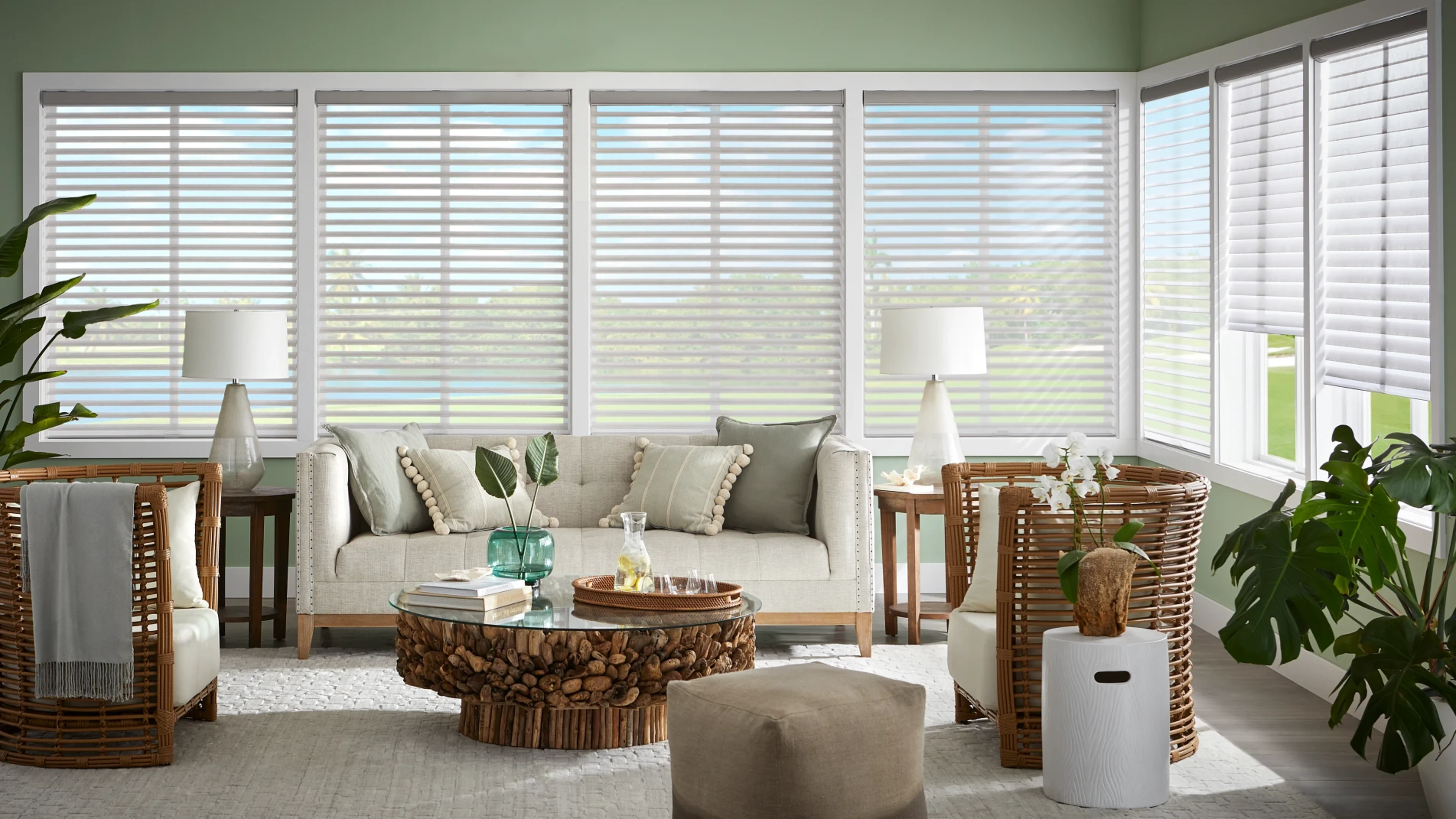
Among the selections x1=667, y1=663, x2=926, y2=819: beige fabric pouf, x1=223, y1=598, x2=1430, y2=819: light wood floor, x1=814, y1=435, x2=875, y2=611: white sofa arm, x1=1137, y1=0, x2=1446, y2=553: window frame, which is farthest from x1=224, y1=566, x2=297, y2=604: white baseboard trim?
x1=1137, y1=0, x2=1446, y2=553: window frame

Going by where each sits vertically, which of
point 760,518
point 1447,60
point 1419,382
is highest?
point 1447,60

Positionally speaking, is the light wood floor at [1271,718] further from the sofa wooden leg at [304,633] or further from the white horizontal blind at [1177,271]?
the white horizontal blind at [1177,271]

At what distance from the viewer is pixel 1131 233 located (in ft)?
20.0

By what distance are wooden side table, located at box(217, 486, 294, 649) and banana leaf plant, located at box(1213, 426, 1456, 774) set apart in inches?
139

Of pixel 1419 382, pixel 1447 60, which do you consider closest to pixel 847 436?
pixel 1419 382

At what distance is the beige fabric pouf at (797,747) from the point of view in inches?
103

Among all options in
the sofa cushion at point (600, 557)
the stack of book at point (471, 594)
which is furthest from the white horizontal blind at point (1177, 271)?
the stack of book at point (471, 594)

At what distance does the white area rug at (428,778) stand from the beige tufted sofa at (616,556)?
2.03ft

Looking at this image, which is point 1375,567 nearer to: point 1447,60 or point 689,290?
point 1447,60

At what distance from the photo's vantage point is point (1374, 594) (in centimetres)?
318

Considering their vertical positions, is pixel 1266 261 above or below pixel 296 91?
below

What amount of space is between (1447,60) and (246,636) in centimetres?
468

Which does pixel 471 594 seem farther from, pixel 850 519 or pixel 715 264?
pixel 715 264

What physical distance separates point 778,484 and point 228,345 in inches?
88.4
